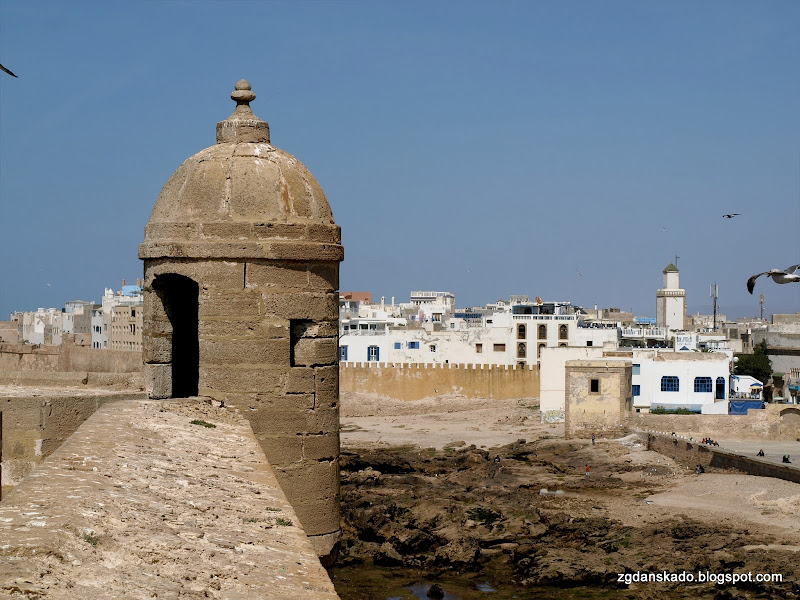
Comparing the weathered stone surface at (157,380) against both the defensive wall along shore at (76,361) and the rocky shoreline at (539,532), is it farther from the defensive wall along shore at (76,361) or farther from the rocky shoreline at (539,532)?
the rocky shoreline at (539,532)

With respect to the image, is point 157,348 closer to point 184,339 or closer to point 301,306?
point 184,339

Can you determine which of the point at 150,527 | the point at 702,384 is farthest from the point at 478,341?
the point at 150,527

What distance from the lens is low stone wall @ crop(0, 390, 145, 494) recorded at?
27.1ft

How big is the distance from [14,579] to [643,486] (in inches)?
1074

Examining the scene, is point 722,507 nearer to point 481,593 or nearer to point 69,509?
point 481,593

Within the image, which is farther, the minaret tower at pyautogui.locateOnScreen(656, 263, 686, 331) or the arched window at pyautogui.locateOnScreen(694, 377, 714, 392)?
the minaret tower at pyautogui.locateOnScreen(656, 263, 686, 331)

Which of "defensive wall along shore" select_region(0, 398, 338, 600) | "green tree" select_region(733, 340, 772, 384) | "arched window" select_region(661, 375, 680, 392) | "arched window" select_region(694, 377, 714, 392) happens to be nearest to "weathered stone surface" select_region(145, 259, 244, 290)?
"defensive wall along shore" select_region(0, 398, 338, 600)

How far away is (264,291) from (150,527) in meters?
3.86

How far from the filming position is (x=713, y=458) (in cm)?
2994

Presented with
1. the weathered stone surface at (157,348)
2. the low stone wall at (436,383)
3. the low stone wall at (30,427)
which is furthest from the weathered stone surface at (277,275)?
the low stone wall at (436,383)

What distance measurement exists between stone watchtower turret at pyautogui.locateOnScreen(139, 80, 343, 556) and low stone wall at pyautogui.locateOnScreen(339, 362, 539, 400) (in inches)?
1497

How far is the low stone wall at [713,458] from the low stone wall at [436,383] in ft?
44.2

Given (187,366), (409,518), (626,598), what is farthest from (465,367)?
(187,366)

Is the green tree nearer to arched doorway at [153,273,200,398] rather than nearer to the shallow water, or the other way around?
the shallow water
